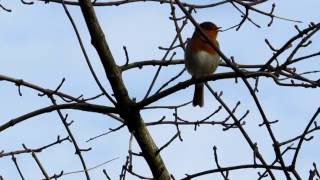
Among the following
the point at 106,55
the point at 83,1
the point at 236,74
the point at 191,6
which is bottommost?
the point at 236,74

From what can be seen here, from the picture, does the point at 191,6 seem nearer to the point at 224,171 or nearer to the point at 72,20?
the point at 72,20

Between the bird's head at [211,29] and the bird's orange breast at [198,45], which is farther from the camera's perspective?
the bird's head at [211,29]

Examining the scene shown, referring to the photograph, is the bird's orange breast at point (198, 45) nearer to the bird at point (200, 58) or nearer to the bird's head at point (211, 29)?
the bird at point (200, 58)

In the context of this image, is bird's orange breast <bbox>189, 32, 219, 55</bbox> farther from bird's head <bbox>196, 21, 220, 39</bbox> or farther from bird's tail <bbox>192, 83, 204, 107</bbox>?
bird's tail <bbox>192, 83, 204, 107</bbox>

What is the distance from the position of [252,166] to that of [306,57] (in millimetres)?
407

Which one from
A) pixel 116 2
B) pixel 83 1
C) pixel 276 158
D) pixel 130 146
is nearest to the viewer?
pixel 276 158

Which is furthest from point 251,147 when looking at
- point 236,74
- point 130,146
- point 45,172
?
point 45,172

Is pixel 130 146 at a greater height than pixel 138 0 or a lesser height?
lesser

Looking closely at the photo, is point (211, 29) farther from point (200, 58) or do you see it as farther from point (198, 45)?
point (200, 58)

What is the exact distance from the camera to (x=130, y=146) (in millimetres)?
2715

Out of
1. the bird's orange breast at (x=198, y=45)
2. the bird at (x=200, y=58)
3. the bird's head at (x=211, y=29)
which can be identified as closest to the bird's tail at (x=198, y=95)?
the bird at (x=200, y=58)

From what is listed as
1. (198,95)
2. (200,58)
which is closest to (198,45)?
(200,58)

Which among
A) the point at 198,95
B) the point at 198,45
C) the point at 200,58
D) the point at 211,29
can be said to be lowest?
the point at 198,95

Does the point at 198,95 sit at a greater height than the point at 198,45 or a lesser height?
lesser
